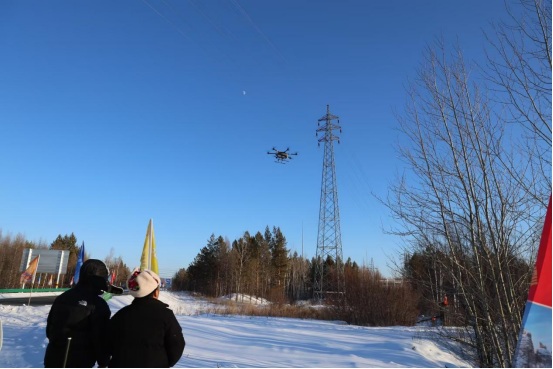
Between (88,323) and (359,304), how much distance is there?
17.5m

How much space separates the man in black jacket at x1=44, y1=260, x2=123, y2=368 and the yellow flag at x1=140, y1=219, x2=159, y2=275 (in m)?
4.23

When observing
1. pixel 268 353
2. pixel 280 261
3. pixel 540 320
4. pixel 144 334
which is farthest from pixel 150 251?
pixel 280 261

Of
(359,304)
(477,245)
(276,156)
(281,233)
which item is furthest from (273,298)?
(281,233)

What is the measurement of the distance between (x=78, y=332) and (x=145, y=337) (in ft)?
2.78

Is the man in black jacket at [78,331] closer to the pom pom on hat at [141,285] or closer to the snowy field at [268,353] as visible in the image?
the pom pom on hat at [141,285]

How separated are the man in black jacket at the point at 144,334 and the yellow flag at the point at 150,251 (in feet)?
15.2

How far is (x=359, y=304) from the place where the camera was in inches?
733

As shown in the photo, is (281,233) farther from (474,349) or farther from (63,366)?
(63,366)

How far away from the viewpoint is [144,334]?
2777 millimetres

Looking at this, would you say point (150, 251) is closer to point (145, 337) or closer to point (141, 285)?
point (141, 285)

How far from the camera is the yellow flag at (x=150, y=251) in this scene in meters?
7.40

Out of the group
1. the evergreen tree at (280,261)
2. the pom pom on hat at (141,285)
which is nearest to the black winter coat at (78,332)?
the pom pom on hat at (141,285)

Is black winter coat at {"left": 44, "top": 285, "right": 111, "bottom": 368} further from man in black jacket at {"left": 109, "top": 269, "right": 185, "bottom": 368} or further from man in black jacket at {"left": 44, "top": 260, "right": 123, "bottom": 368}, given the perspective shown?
man in black jacket at {"left": 109, "top": 269, "right": 185, "bottom": 368}

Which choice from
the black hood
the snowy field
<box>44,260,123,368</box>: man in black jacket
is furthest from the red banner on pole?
the black hood
